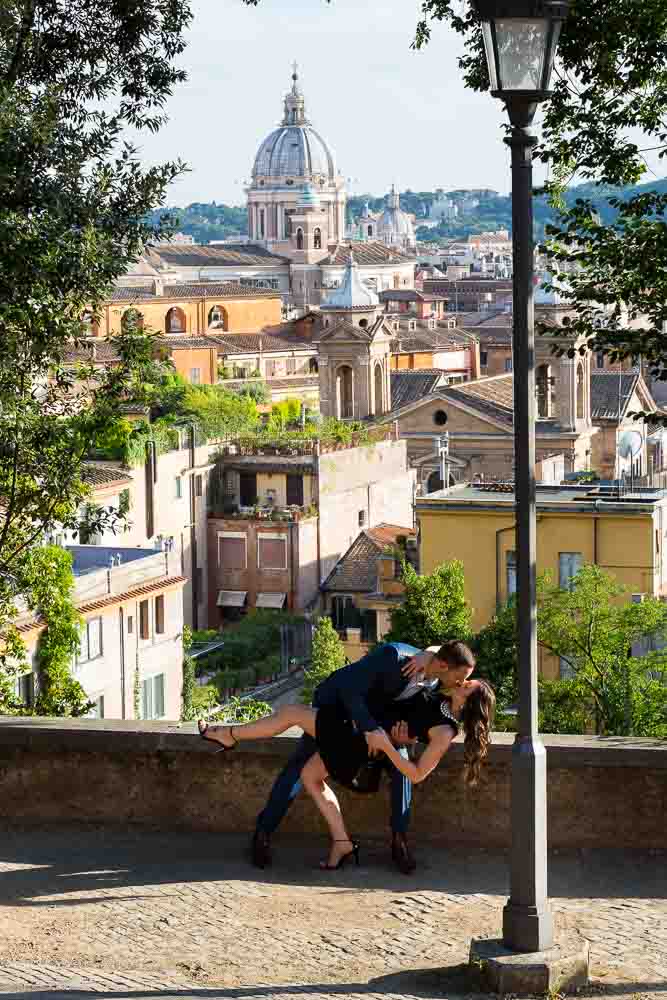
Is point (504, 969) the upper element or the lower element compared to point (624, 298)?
lower

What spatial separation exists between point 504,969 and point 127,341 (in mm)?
4507

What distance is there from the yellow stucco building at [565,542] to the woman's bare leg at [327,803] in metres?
29.9

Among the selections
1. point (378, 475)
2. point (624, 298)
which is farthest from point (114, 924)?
point (378, 475)

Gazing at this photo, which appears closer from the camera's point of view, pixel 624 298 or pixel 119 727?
pixel 119 727

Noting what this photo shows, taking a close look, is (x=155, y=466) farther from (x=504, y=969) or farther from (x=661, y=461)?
(x=504, y=969)

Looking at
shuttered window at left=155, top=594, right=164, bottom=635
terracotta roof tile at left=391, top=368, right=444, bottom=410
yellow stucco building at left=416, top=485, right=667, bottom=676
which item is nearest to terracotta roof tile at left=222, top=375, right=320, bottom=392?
terracotta roof tile at left=391, top=368, right=444, bottom=410

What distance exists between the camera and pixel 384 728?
7.67 m

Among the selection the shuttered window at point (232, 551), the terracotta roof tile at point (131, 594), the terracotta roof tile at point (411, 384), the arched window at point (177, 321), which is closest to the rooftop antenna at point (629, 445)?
the shuttered window at point (232, 551)

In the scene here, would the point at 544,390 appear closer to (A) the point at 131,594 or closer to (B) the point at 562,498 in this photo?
(B) the point at 562,498

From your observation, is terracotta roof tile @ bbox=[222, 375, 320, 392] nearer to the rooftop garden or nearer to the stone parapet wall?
the rooftop garden

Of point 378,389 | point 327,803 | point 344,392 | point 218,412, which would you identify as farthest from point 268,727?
point 344,392

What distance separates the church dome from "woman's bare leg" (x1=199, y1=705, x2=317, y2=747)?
6540 inches

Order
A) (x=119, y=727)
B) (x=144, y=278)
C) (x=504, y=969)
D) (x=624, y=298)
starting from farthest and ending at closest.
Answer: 1. (x=144, y=278)
2. (x=624, y=298)
3. (x=119, y=727)
4. (x=504, y=969)

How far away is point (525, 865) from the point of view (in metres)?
6.78
